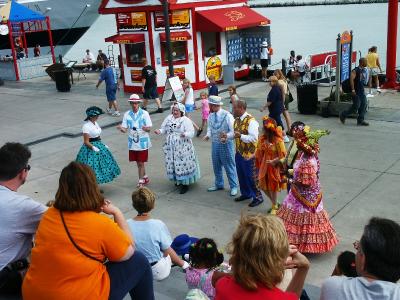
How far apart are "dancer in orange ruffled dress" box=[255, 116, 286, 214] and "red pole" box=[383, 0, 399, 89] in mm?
11396

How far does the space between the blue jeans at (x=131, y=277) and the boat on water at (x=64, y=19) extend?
3079cm

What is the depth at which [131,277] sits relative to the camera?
342cm

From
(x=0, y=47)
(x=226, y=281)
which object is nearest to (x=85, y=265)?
(x=226, y=281)

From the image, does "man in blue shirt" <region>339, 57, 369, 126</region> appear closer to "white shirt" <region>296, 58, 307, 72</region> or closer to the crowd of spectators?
"white shirt" <region>296, 58, 307, 72</region>

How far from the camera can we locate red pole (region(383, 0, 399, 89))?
1662cm

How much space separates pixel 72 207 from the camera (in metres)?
3.12

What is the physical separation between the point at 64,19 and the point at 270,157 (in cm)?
2988

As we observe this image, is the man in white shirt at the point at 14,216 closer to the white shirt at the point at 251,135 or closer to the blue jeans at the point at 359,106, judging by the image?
the white shirt at the point at 251,135

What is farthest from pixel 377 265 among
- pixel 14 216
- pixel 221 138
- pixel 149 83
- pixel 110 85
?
pixel 149 83

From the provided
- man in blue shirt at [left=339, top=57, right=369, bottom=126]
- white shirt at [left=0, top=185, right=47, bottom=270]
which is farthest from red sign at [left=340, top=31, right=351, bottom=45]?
white shirt at [left=0, top=185, right=47, bottom=270]

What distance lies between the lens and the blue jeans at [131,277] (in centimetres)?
332

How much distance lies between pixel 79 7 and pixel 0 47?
574 cm

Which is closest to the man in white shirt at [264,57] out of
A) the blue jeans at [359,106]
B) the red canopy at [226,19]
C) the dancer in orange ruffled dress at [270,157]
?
the red canopy at [226,19]

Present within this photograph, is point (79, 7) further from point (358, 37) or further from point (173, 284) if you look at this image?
point (173, 284)
